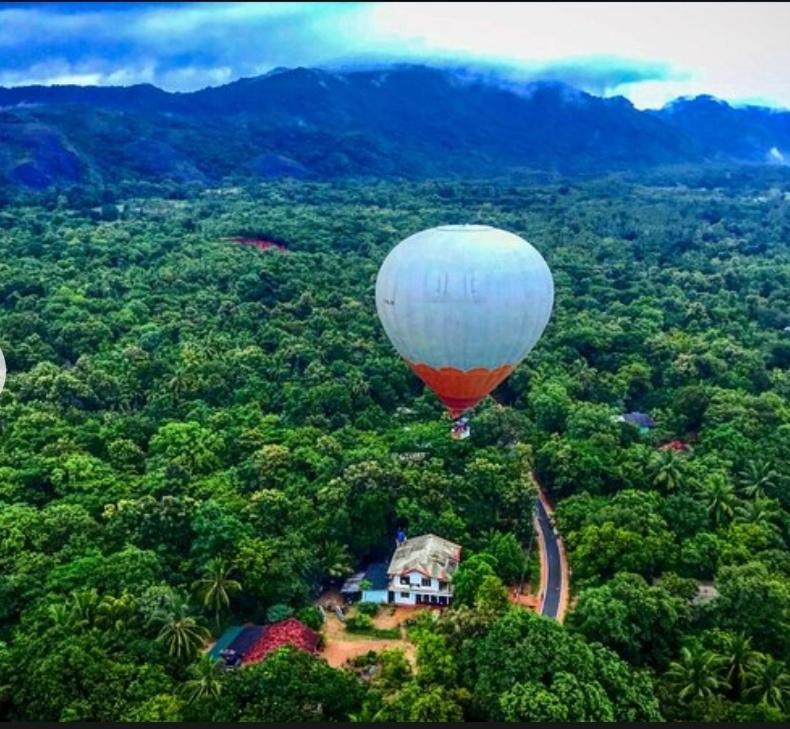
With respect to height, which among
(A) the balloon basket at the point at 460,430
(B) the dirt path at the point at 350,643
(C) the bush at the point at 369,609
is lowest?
(B) the dirt path at the point at 350,643

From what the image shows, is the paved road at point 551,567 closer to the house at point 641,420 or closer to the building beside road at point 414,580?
the building beside road at point 414,580

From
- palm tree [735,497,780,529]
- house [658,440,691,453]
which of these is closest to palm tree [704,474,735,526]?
palm tree [735,497,780,529]

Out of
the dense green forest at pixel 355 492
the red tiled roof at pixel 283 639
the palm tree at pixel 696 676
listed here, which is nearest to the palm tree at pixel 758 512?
the dense green forest at pixel 355 492

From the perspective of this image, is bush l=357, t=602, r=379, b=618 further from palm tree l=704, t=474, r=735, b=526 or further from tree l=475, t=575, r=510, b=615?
palm tree l=704, t=474, r=735, b=526

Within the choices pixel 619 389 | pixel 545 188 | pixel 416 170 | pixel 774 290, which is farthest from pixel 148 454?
pixel 416 170

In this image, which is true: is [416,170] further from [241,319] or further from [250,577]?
[250,577]

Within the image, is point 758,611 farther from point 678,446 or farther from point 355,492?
point 678,446

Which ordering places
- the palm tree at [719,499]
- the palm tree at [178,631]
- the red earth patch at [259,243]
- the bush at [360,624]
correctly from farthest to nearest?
the red earth patch at [259,243] → the palm tree at [719,499] → the bush at [360,624] → the palm tree at [178,631]
